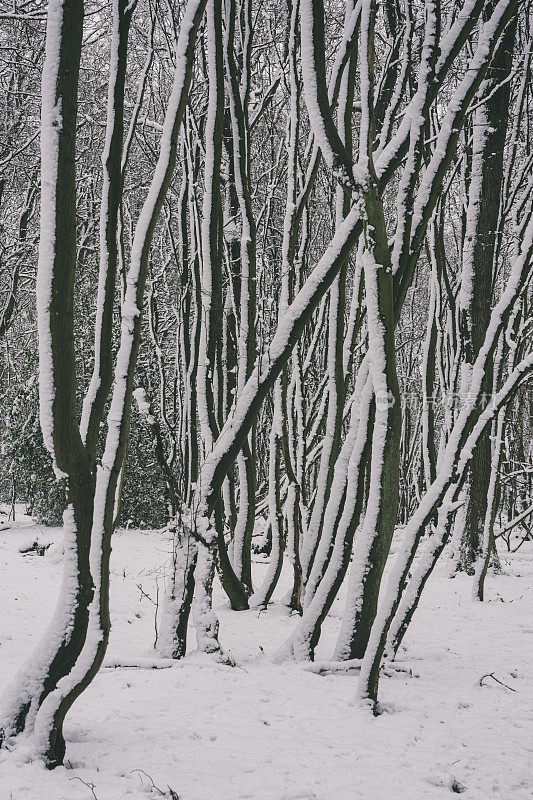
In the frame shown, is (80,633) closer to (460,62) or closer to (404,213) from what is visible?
(404,213)

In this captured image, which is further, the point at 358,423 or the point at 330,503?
the point at 330,503

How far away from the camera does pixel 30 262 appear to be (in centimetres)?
1048

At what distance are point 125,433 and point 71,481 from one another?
23cm

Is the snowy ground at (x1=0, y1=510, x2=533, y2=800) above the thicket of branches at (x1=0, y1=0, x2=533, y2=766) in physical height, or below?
below

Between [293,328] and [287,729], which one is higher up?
[293,328]

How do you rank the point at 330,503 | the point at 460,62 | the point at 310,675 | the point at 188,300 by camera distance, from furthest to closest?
the point at 460,62 < the point at 188,300 < the point at 330,503 < the point at 310,675

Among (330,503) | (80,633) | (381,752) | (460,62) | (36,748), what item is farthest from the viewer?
(460,62)

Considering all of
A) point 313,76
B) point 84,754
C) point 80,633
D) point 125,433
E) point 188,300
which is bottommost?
point 84,754

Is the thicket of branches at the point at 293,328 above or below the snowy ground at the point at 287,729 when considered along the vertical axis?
above

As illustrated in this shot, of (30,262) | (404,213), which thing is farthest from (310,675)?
(30,262)

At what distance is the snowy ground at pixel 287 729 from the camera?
178 centimetres

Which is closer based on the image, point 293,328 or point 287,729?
point 287,729

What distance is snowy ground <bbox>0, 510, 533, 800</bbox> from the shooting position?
1776 millimetres

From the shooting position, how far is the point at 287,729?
7.27 ft
